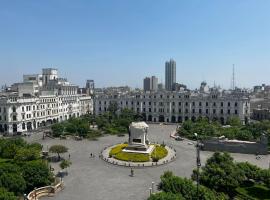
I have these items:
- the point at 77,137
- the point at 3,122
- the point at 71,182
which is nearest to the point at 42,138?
the point at 77,137

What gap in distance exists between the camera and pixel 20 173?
42.5m

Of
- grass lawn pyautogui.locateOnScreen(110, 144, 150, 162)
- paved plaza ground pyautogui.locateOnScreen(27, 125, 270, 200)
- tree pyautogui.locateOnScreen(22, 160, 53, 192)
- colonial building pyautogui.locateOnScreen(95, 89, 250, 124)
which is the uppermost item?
colonial building pyautogui.locateOnScreen(95, 89, 250, 124)

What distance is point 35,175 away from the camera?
42.7 metres

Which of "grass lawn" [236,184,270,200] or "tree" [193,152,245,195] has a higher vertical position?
"tree" [193,152,245,195]

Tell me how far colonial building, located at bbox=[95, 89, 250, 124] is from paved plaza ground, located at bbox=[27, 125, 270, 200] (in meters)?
41.3

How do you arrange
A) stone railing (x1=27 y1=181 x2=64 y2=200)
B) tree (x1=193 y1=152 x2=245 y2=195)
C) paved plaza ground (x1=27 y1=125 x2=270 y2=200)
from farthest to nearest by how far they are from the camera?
paved plaza ground (x1=27 y1=125 x2=270 y2=200)
stone railing (x1=27 y1=181 x2=64 y2=200)
tree (x1=193 y1=152 x2=245 y2=195)

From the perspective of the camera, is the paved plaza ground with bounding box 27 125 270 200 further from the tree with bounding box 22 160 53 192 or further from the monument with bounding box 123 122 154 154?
the monument with bounding box 123 122 154 154

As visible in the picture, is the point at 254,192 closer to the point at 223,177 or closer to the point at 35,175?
the point at 223,177

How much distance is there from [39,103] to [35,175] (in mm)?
68961

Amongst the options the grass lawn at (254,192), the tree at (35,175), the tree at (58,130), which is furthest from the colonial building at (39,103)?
the grass lawn at (254,192)

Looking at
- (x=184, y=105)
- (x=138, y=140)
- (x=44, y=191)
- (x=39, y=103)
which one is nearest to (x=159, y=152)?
(x=138, y=140)

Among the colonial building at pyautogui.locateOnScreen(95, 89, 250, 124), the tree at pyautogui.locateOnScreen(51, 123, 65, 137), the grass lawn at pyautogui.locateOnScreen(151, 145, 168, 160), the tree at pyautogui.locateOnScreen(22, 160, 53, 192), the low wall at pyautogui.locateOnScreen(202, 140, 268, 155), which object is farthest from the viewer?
the colonial building at pyautogui.locateOnScreen(95, 89, 250, 124)

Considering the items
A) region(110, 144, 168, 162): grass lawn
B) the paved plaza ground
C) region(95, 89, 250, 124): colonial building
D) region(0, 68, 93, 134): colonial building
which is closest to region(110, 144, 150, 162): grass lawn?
region(110, 144, 168, 162): grass lawn

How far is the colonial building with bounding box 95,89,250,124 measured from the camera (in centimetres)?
11319
